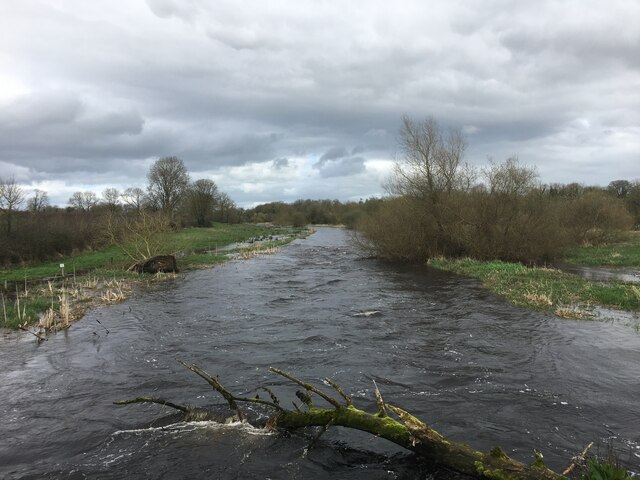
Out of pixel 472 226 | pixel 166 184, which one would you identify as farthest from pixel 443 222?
pixel 166 184

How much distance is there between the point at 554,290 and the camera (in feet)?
62.4

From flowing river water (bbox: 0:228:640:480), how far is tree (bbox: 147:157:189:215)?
62.6 metres

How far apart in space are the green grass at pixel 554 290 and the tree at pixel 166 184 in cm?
6326

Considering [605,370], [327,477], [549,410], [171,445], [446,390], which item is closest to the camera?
[327,477]

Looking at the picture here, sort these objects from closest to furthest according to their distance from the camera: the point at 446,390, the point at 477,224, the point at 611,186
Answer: the point at 446,390, the point at 477,224, the point at 611,186

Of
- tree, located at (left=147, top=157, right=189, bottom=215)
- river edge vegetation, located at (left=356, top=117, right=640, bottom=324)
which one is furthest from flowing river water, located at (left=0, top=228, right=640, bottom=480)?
tree, located at (left=147, top=157, right=189, bottom=215)

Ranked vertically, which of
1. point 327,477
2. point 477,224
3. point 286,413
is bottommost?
point 327,477

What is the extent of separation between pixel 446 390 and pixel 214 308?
11.4 metres

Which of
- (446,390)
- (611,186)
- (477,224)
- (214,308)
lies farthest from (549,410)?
(611,186)

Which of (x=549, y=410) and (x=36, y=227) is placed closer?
(x=549, y=410)

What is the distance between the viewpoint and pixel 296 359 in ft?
37.0

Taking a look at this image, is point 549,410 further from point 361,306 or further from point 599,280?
point 599,280

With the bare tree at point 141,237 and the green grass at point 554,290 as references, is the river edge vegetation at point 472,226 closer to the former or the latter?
the green grass at point 554,290

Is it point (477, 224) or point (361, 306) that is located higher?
point (477, 224)
